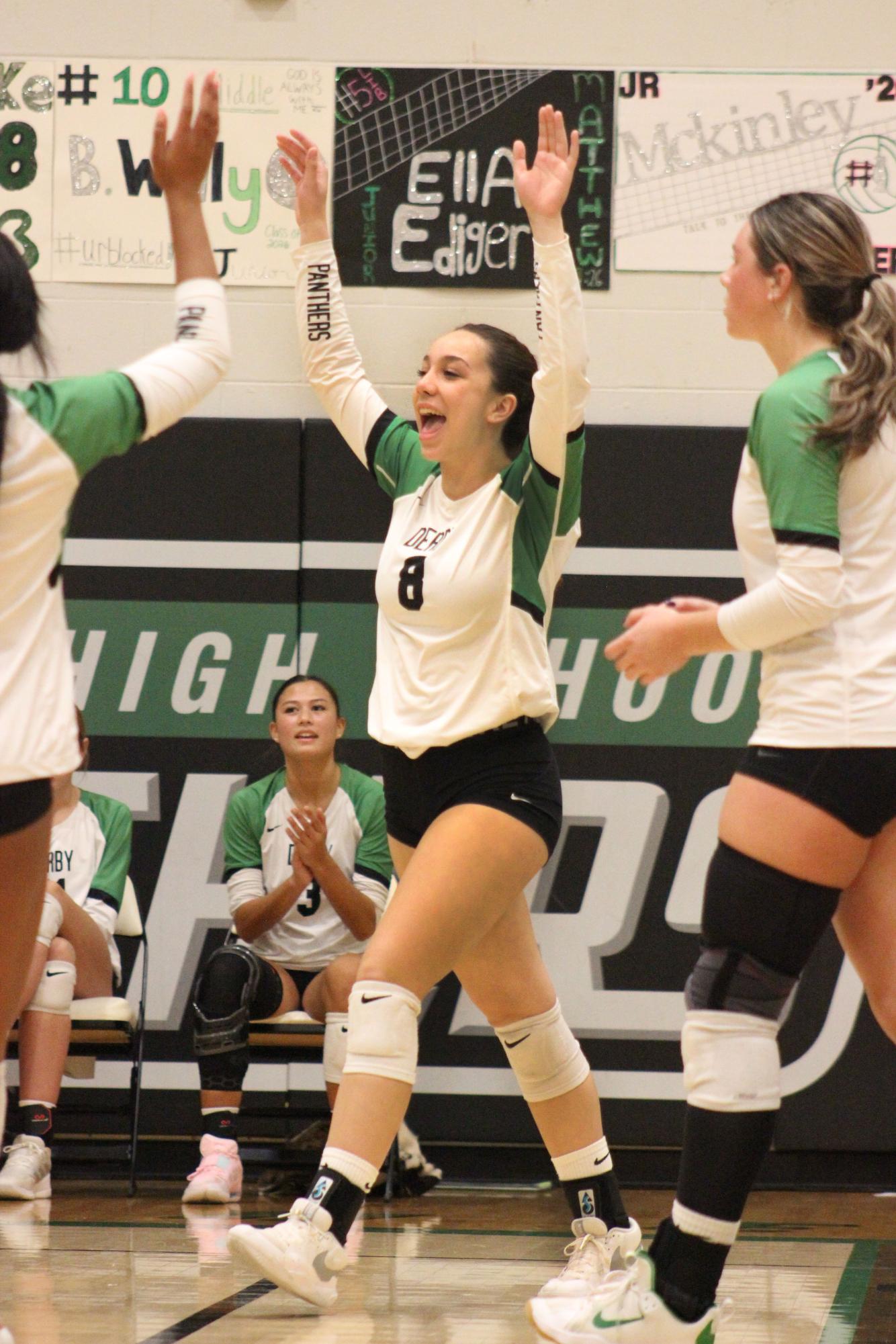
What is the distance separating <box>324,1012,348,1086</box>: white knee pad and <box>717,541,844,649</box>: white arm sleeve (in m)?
2.74

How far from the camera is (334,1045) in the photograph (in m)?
4.78

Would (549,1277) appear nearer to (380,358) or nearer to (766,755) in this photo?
(766,755)

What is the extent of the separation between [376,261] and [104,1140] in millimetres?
3183

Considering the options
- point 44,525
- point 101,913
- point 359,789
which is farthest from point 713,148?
point 44,525

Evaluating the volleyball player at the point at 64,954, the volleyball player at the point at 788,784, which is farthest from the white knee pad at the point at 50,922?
the volleyball player at the point at 788,784

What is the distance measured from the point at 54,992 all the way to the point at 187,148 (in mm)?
3074

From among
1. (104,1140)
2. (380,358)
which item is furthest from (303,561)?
(104,1140)

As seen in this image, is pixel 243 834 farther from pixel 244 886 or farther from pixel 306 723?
pixel 306 723

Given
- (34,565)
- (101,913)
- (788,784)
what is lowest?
(101,913)

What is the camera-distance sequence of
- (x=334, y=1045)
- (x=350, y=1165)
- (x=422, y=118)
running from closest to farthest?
1. (x=350, y=1165)
2. (x=334, y=1045)
3. (x=422, y=118)

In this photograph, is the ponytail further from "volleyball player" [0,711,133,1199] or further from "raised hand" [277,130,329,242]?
"volleyball player" [0,711,133,1199]

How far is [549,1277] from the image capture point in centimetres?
339

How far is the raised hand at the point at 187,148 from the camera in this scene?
7.76 ft

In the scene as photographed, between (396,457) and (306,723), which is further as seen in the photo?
(306,723)
